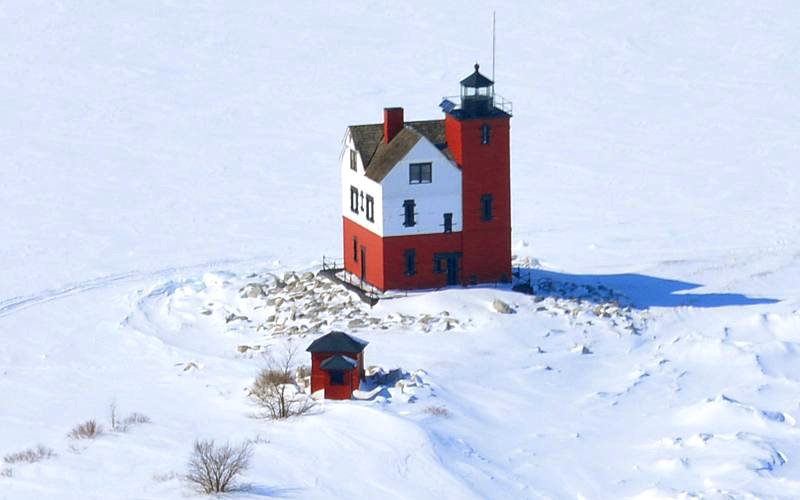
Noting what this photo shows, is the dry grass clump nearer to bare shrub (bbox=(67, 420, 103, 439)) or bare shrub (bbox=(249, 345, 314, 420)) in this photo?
bare shrub (bbox=(67, 420, 103, 439))

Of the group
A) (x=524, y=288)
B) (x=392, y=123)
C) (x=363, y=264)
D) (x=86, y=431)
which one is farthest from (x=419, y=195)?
(x=86, y=431)

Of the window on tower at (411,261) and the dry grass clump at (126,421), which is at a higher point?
the window on tower at (411,261)

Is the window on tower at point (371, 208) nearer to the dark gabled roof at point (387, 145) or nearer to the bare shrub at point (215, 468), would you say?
the dark gabled roof at point (387, 145)

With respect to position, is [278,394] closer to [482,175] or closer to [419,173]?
[419,173]

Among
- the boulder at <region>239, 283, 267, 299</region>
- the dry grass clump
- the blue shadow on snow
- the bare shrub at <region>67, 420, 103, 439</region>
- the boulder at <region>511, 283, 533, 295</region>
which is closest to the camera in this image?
the bare shrub at <region>67, 420, 103, 439</region>

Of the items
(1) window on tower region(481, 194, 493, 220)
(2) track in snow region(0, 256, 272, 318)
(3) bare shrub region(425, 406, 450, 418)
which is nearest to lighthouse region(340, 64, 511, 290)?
(1) window on tower region(481, 194, 493, 220)

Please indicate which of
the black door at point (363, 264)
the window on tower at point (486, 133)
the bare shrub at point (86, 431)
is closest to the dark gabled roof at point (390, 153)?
the window on tower at point (486, 133)

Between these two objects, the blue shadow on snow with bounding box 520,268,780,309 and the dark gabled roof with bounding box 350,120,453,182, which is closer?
the dark gabled roof with bounding box 350,120,453,182
